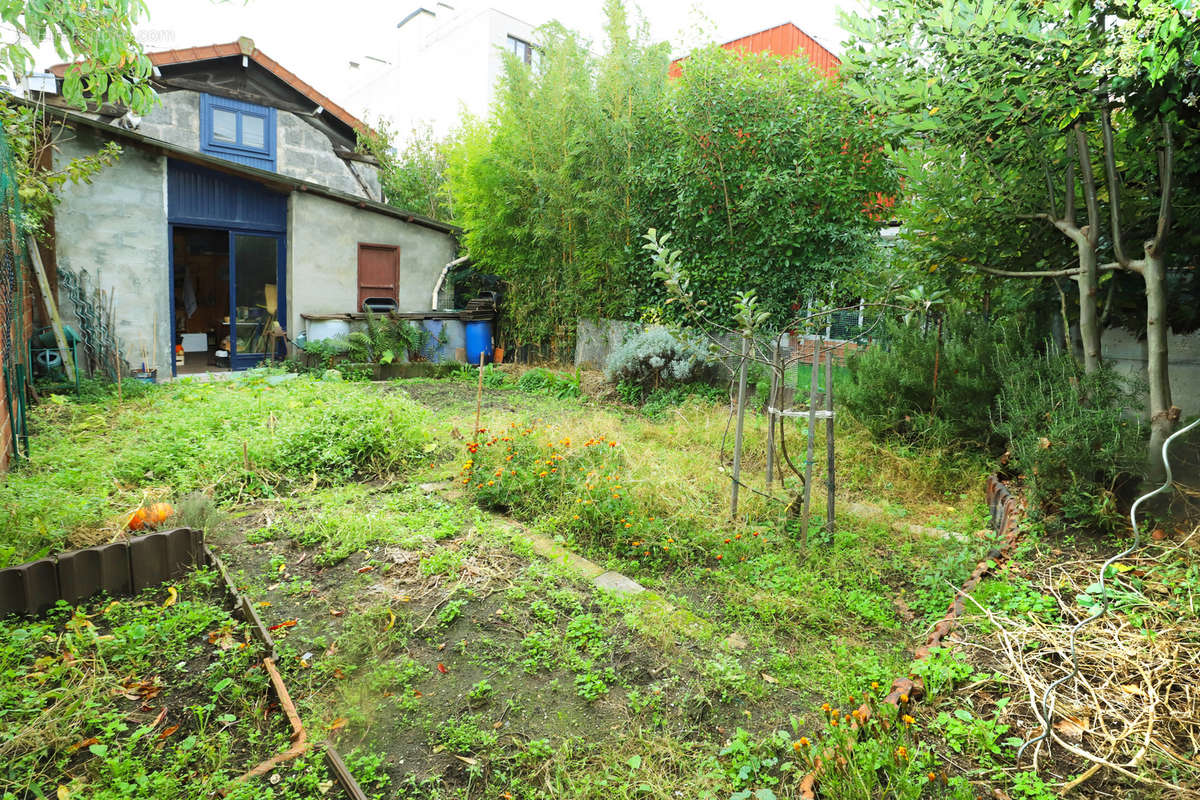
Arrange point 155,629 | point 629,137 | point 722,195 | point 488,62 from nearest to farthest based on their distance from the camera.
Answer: point 155,629 < point 722,195 < point 629,137 < point 488,62

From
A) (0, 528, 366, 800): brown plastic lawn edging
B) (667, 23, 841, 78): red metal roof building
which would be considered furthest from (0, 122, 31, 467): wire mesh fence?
(667, 23, 841, 78): red metal roof building

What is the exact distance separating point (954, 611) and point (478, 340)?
9.74 m

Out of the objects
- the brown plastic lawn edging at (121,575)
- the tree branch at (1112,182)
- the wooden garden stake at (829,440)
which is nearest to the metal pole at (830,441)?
the wooden garden stake at (829,440)

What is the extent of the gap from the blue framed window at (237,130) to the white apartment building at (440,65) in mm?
5436

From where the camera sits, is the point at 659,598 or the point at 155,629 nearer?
the point at 155,629

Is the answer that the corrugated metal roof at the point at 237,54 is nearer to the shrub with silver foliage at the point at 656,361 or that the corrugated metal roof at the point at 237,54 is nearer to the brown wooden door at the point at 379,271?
the brown wooden door at the point at 379,271

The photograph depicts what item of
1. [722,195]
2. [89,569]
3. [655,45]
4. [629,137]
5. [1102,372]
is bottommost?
[89,569]

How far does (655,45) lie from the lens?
941 cm

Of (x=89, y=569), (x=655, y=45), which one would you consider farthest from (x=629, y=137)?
(x=89, y=569)

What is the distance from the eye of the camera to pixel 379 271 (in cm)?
1116

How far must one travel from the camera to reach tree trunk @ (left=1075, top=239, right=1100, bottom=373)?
12.2 feet

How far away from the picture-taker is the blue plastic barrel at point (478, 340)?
11664 mm

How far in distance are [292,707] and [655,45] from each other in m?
9.64

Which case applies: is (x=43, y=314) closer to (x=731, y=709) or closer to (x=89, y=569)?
(x=89, y=569)
